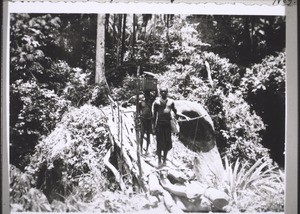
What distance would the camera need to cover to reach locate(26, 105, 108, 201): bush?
3244 millimetres

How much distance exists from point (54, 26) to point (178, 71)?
1.24 meters

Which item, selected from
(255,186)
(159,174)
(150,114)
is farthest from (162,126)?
(255,186)

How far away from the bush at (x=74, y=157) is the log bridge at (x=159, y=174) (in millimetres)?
114

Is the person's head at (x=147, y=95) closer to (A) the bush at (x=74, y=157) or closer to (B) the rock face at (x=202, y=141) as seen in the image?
(B) the rock face at (x=202, y=141)

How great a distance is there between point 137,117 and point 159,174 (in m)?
0.58

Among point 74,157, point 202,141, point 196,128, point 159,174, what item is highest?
point 196,128

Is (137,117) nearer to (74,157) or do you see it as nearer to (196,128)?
(196,128)

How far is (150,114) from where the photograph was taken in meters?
3.29

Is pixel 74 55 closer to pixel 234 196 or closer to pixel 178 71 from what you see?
pixel 178 71

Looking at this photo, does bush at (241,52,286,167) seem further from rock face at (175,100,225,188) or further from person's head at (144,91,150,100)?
person's head at (144,91,150,100)

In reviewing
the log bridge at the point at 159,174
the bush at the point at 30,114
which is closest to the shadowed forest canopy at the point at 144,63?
the bush at the point at 30,114

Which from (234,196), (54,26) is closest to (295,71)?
(234,196)

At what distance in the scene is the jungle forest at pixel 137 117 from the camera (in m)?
3.25

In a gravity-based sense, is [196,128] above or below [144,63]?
below
